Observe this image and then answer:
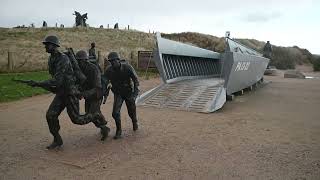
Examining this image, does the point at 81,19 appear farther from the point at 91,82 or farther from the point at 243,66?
the point at 91,82

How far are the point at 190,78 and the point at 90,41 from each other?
22.6 metres

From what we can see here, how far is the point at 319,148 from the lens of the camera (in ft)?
23.3

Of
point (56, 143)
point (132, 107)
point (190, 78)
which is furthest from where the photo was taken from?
point (190, 78)

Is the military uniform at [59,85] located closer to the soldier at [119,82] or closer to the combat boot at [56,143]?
the combat boot at [56,143]

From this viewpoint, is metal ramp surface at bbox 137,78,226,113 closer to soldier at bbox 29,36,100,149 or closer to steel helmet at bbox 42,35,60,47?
soldier at bbox 29,36,100,149

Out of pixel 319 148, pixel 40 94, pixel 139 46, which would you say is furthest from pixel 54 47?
pixel 139 46

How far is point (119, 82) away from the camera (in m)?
7.81

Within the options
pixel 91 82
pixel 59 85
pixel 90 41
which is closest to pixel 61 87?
pixel 59 85

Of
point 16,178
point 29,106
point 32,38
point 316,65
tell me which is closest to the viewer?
point 16,178

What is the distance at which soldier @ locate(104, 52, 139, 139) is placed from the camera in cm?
758

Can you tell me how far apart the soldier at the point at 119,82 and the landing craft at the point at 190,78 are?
3.82 m

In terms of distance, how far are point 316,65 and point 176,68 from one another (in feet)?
96.3

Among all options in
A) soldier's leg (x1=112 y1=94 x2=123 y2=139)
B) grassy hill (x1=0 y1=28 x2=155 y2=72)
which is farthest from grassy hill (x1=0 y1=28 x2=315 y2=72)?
soldier's leg (x1=112 y1=94 x2=123 y2=139)

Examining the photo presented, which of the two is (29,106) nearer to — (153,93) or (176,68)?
(153,93)
